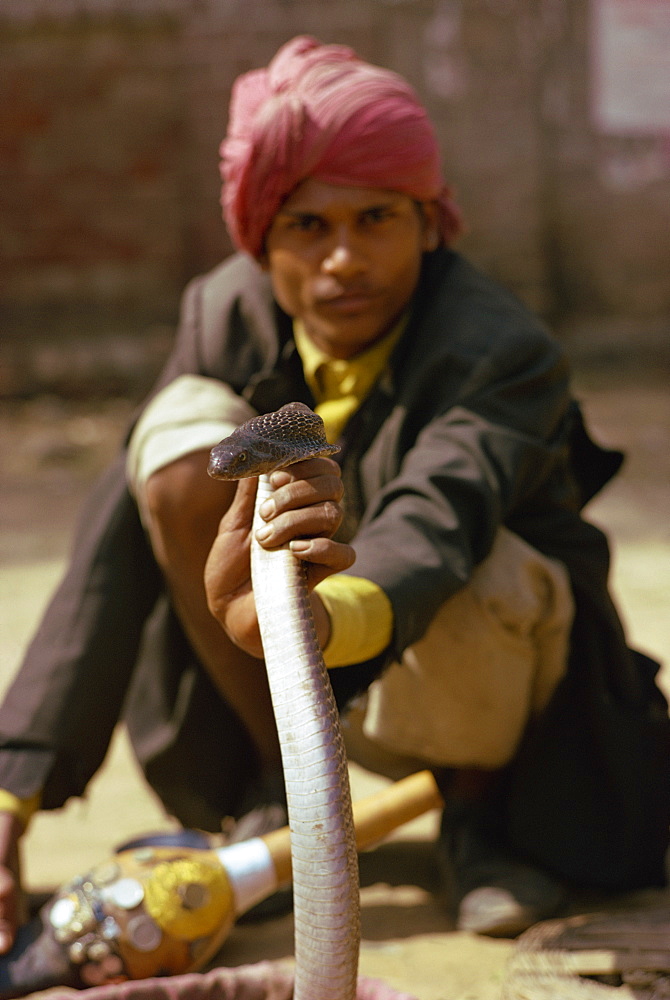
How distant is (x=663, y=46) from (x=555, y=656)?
637 centimetres

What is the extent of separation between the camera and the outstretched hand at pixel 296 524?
1.35 meters

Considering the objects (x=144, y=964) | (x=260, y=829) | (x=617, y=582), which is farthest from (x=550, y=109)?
(x=144, y=964)

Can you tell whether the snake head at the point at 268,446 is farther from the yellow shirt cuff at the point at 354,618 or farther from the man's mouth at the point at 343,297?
the man's mouth at the point at 343,297

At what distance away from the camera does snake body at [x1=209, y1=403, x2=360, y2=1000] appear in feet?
4.30

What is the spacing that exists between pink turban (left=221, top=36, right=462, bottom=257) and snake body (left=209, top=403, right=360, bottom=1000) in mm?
902

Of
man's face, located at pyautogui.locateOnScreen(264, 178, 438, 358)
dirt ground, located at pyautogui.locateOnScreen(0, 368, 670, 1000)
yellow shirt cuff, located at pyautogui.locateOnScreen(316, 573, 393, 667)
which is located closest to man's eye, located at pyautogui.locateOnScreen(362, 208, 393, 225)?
man's face, located at pyautogui.locateOnScreen(264, 178, 438, 358)

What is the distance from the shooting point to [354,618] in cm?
162

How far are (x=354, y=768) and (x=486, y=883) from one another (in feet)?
2.66

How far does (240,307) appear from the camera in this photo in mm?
2432

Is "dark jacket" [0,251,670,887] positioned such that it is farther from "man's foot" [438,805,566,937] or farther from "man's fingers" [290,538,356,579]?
"man's fingers" [290,538,356,579]

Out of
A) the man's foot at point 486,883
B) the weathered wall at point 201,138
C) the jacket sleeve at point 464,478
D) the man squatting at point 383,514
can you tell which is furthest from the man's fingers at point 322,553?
the weathered wall at point 201,138

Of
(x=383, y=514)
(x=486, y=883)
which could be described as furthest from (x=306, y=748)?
(x=486, y=883)

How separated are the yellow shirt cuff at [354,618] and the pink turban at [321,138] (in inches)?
31.6

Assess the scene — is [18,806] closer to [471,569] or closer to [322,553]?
[471,569]
